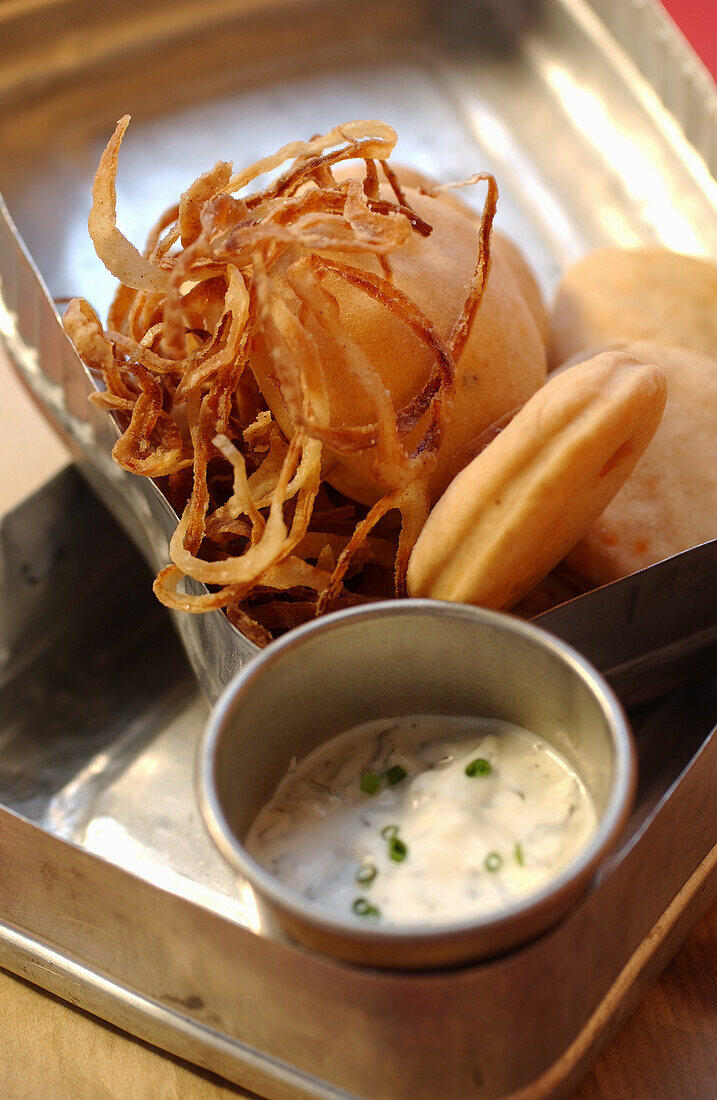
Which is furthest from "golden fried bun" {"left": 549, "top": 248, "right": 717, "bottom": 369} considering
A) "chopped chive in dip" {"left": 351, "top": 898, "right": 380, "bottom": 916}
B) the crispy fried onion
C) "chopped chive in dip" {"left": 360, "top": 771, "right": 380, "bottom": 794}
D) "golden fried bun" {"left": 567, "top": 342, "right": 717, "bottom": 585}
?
"chopped chive in dip" {"left": 351, "top": 898, "right": 380, "bottom": 916}

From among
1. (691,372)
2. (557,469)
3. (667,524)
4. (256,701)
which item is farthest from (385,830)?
(691,372)

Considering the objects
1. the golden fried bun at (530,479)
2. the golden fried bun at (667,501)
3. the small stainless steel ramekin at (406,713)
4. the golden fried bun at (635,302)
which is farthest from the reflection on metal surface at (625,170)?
the small stainless steel ramekin at (406,713)

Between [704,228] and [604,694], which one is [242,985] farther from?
[704,228]

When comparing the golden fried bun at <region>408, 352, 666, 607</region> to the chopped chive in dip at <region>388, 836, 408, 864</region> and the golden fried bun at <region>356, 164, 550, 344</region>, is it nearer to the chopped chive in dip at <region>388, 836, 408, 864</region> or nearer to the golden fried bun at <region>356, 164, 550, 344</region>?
the chopped chive in dip at <region>388, 836, 408, 864</region>

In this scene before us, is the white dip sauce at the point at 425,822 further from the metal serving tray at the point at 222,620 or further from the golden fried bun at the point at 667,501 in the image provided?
the golden fried bun at the point at 667,501

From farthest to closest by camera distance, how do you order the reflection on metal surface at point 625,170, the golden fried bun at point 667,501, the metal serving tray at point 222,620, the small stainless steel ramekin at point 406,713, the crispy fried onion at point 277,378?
the reflection on metal surface at point 625,170 < the golden fried bun at point 667,501 < the crispy fried onion at point 277,378 < the metal serving tray at point 222,620 < the small stainless steel ramekin at point 406,713

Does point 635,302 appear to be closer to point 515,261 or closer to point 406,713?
point 515,261
